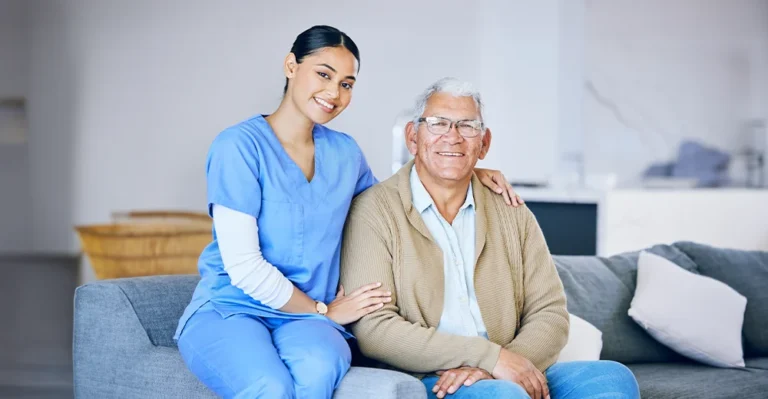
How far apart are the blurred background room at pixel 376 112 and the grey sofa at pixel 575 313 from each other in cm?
83

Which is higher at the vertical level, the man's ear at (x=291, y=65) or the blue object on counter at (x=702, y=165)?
the man's ear at (x=291, y=65)

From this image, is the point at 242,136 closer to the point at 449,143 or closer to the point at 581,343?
the point at 449,143

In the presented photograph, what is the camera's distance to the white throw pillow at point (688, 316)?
268 centimetres

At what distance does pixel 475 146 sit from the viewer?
204cm

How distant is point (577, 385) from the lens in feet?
5.92

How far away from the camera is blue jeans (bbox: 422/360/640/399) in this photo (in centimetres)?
168

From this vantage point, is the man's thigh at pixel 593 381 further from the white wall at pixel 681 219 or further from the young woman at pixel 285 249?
the white wall at pixel 681 219

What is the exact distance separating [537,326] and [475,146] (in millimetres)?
442

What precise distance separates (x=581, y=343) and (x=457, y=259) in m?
0.60

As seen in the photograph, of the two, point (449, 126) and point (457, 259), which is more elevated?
point (449, 126)

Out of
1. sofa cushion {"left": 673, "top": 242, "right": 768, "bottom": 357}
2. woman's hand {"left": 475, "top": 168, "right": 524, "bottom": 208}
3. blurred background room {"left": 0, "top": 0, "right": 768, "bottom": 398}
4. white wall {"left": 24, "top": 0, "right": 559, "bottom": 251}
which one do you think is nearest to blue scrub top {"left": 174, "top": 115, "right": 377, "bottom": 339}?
woman's hand {"left": 475, "top": 168, "right": 524, "bottom": 208}

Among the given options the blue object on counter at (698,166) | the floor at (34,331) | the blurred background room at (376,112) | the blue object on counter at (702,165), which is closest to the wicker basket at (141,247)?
the blurred background room at (376,112)

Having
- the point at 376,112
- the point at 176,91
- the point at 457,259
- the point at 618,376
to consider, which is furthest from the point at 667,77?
the point at 618,376

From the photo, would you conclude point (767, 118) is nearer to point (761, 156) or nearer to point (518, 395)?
point (761, 156)
